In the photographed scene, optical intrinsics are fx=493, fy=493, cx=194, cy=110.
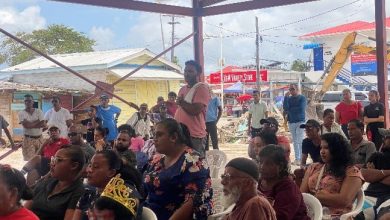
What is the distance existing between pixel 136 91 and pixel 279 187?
798 inches

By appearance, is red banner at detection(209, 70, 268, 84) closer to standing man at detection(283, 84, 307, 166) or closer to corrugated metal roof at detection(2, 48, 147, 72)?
corrugated metal roof at detection(2, 48, 147, 72)

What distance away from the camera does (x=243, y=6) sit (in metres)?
7.53

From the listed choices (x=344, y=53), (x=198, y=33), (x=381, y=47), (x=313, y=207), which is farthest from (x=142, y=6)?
(x=344, y=53)

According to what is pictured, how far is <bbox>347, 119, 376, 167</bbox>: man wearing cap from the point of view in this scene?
5188 mm

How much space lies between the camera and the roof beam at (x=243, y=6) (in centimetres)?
712

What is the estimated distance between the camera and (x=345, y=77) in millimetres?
34375

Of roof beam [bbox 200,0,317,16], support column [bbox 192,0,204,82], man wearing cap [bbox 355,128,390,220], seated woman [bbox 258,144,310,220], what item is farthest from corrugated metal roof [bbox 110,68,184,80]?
seated woman [bbox 258,144,310,220]

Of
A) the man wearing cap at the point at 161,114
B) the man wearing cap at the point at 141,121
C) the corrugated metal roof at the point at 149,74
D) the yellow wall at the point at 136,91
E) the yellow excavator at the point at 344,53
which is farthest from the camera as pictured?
the yellow wall at the point at 136,91

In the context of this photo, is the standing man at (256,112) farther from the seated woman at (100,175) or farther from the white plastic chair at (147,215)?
the white plastic chair at (147,215)

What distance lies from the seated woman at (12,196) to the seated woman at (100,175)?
424mm

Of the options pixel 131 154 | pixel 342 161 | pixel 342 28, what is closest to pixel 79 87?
pixel 131 154

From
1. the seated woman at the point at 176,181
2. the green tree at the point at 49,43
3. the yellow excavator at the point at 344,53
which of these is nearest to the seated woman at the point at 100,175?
the seated woman at the point at 176,181

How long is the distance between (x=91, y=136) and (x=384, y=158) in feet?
16.8

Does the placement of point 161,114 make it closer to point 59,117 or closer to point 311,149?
point 59,117
